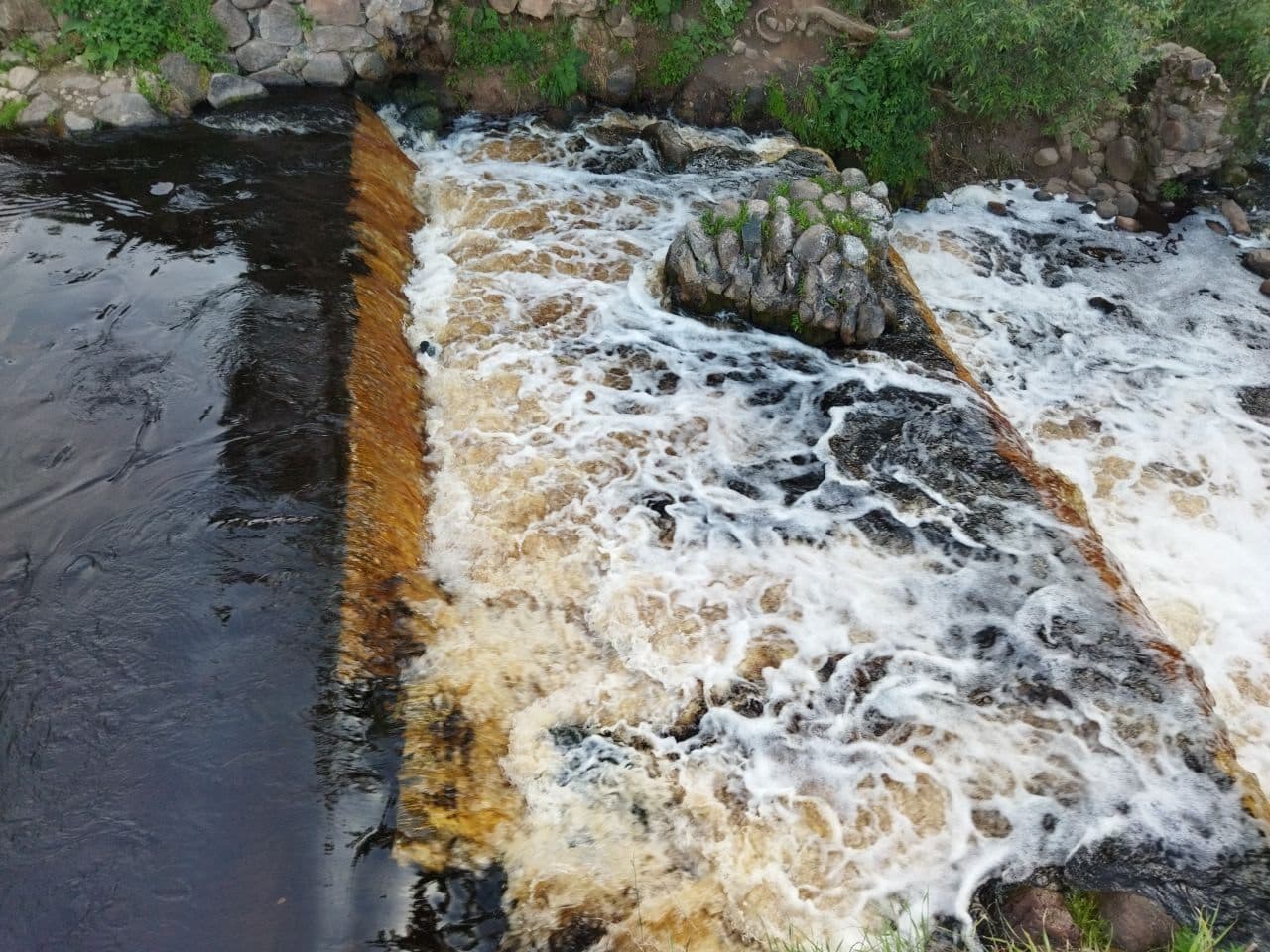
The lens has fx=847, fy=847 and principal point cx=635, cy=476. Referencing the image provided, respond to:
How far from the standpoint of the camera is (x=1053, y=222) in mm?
10555

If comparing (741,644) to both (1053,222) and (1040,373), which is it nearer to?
(1040,373)

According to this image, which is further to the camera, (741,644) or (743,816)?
(741,644)

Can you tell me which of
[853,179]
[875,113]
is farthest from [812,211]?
[875,113]

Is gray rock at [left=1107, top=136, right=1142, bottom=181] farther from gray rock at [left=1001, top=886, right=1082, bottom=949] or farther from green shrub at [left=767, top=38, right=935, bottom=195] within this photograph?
gray rock at [left=1001, top=886, right=1082, bottom=949]

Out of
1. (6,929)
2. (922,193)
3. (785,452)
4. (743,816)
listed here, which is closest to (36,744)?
(6,929)

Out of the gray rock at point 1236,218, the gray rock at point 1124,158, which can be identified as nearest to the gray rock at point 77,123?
the gray rock at point 1124,158

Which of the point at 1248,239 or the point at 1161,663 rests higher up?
the point at 1248,239

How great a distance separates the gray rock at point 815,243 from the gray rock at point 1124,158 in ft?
19.2

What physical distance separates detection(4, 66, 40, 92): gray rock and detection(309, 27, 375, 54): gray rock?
2.98m

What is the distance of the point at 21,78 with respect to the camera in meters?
9.34

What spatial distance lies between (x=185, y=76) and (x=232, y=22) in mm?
940

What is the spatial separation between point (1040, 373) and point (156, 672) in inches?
309

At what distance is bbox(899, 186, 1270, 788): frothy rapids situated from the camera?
20.1ft

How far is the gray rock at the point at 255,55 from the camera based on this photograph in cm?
1002
